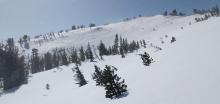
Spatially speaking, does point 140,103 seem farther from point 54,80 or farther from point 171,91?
point 54,80

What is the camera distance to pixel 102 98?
26.2 metres

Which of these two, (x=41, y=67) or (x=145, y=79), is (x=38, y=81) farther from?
(x=145, y=79)

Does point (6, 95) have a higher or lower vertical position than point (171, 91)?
lower

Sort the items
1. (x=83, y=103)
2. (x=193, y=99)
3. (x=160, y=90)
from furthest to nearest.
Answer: (x=83, y=103) < (x=160, y=90) < (x=193, y=99)

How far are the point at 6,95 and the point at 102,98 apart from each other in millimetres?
63058

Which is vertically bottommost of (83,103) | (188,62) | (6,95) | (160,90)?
(6,95)

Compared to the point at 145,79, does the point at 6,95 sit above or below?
below

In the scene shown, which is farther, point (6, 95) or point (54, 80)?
point (54, 80)

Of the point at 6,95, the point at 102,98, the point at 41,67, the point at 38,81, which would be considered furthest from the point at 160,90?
the point at 41,67

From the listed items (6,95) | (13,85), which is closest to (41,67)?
(13,85)

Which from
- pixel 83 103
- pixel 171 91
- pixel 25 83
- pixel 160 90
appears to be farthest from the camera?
pixel 25 83

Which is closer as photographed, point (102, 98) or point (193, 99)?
point (193, 99)

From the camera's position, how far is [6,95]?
8038cm

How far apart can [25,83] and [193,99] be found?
82.5m
